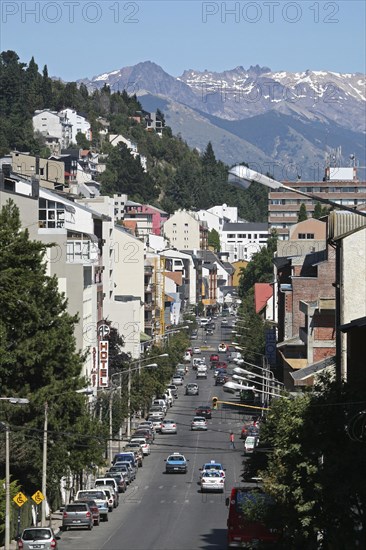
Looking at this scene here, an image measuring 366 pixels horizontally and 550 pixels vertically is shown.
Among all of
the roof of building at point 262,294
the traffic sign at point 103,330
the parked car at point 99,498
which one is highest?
the roof of building at point 262,294

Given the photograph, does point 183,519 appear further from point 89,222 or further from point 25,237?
point 89,222

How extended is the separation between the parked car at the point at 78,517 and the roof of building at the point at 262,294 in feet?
319

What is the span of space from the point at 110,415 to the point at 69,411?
21.9 meters

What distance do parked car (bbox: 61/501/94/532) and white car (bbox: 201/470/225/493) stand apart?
14.6 m

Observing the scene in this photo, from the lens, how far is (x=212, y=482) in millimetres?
78312

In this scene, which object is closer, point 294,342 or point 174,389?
point 294,342

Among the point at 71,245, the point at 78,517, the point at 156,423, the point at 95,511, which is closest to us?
the point at 78,517

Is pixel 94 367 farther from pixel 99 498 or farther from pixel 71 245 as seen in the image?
pixel 99 498

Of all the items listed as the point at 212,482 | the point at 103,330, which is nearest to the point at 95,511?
the point at 212,482

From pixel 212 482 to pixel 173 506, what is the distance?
23.0ft

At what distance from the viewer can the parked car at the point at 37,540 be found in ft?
180

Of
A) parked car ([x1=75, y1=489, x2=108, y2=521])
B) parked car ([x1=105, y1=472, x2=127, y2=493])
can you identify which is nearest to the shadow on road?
parked car ([x1=75, y1=489, x2=108, y2=521])

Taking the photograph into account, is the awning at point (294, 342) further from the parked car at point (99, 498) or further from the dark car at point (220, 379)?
the dark car at point (220, 379)

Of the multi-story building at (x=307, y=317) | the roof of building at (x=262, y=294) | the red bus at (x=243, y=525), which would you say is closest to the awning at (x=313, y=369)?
the multi-story building at (x=307, y=317)
